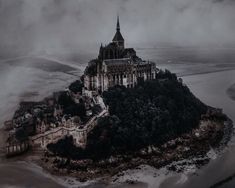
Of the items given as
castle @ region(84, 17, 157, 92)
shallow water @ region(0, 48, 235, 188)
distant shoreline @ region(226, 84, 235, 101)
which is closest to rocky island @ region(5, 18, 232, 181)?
castle @ region(84, 17, 157, 92)

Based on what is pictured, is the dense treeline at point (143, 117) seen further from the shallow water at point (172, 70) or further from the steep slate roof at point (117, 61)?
the shallow water at point (172, 70)

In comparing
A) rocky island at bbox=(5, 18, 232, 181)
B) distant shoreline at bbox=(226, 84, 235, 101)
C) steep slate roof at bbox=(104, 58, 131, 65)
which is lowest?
rocky island at bbox=(5, 18, 232, 181)

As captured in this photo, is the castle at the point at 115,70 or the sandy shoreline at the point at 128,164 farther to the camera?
the castle at the point at 115,70

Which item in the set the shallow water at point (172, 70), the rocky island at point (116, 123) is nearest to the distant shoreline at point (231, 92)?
the shallow water at point (172, 70)

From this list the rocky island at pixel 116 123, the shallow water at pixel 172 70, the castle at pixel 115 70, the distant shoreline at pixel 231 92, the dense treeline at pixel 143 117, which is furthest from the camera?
the distant shoreline at pixel 231 92

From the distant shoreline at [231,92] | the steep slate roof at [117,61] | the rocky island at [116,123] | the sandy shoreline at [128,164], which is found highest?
the steep slate roof at [117,61]

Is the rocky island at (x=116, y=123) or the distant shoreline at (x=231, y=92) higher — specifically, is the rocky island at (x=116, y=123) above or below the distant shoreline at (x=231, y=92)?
below

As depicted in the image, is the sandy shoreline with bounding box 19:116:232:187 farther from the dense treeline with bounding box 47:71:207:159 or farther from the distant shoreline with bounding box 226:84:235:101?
the distant shoreline with bounding box 226:84:235:101

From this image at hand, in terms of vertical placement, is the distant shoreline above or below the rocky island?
above
